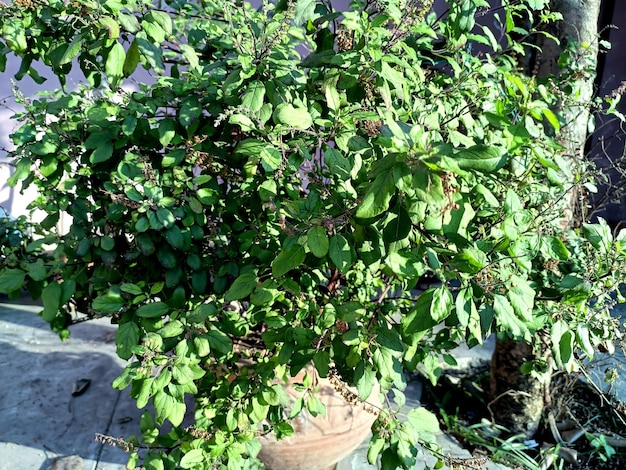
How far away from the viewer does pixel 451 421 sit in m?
3.23

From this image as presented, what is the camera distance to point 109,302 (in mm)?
1729

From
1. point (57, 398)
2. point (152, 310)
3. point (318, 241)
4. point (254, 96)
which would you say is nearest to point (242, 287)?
point (152, 310)

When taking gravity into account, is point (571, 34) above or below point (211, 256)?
above

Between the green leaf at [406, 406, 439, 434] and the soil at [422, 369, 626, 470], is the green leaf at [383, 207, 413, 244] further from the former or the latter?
the soil at [422, 369, 626, 470]

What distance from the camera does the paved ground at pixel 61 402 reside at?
284 centimetres

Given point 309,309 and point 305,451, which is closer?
point 309,309

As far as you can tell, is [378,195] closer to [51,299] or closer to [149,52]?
[149,52]

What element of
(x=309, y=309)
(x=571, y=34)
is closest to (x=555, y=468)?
(x=309, y=309)

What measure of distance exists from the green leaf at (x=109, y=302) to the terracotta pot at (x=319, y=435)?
2.83 feet

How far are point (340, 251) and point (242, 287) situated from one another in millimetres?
401

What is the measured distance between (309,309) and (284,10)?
39.0 inches

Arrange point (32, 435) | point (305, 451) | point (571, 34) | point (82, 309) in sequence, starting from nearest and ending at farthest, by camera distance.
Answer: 1. point (82, 309)
2. point (305, 451)
3. point (571, 34)
4. point (32, 435)

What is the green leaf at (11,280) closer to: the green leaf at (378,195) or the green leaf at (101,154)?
the green leaf at (101,154)

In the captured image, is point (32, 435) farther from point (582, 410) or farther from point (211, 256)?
point (582, 410)
